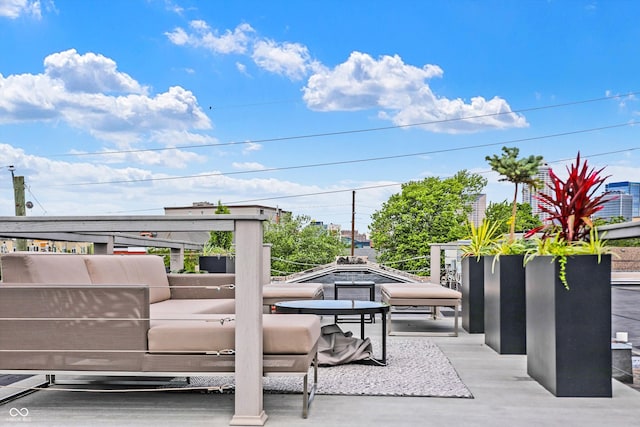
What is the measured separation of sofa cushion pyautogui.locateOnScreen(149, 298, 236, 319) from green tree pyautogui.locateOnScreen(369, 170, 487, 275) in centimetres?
3029

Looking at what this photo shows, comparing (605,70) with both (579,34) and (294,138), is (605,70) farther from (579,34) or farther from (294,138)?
(294,138)

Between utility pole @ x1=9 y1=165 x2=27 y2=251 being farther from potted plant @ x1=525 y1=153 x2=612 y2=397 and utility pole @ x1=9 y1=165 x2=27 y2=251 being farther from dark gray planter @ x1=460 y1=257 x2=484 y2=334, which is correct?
potted plant @ x1=525 y1=153 x2=612 y2=397

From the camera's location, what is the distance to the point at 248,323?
10.4 feet

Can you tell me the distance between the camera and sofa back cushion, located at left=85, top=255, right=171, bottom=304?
175 inches

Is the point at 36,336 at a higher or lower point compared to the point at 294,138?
lower

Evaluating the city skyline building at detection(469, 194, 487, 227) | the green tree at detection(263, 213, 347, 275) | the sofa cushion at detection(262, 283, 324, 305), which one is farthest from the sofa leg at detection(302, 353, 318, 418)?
the city skyline building at detection(469, 194, 487, 227)

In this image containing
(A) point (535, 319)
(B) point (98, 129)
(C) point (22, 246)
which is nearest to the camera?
(A) point (535, 319)

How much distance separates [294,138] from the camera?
3594 centimetres

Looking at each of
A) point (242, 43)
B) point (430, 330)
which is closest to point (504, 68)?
point (242, 43)

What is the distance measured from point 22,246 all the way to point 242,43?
36.4 ft

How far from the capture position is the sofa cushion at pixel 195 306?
14.9ft

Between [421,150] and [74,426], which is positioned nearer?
[74,426]

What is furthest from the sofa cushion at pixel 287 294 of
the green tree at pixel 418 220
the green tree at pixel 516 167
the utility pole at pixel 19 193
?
the green tree at pixel 418 220

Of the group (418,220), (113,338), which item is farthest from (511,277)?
(418,220)
